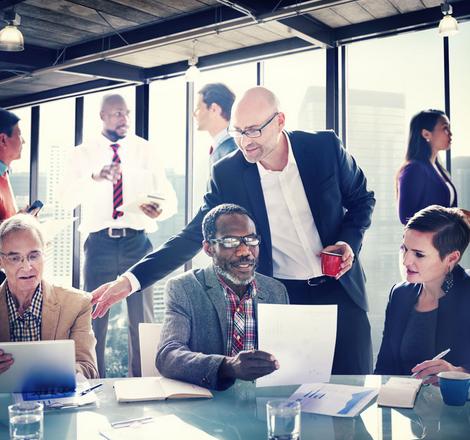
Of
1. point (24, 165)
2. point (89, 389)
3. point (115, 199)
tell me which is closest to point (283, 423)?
point (89, 389)

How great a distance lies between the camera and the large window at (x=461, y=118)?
4.14m

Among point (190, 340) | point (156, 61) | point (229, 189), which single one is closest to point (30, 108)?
point (156, 61)

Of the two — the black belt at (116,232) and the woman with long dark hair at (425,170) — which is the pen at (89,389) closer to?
the woman with long dark hair at (425,170)

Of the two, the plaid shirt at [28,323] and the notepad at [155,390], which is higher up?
the plaid shirt at [28,323]

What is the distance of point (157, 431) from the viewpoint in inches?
57.5

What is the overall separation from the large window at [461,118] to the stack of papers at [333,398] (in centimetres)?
274

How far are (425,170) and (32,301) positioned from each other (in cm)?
246

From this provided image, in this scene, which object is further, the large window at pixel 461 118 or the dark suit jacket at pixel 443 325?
the large window at pixel 461 118

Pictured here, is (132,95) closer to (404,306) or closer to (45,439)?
(404,306)

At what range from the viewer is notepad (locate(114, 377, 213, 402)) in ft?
5.62

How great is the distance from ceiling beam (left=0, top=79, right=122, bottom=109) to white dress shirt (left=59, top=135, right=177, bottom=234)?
55.0 inches

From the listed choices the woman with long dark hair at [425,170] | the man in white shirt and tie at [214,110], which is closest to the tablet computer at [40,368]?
the woman with long dark hair at [425,170]

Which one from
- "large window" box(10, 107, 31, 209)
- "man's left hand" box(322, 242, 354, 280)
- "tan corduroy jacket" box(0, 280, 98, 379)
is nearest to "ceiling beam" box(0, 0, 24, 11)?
"tan corduroy jacket" box(0, 280, 98, 379)

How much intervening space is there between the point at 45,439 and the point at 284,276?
5.09ft
